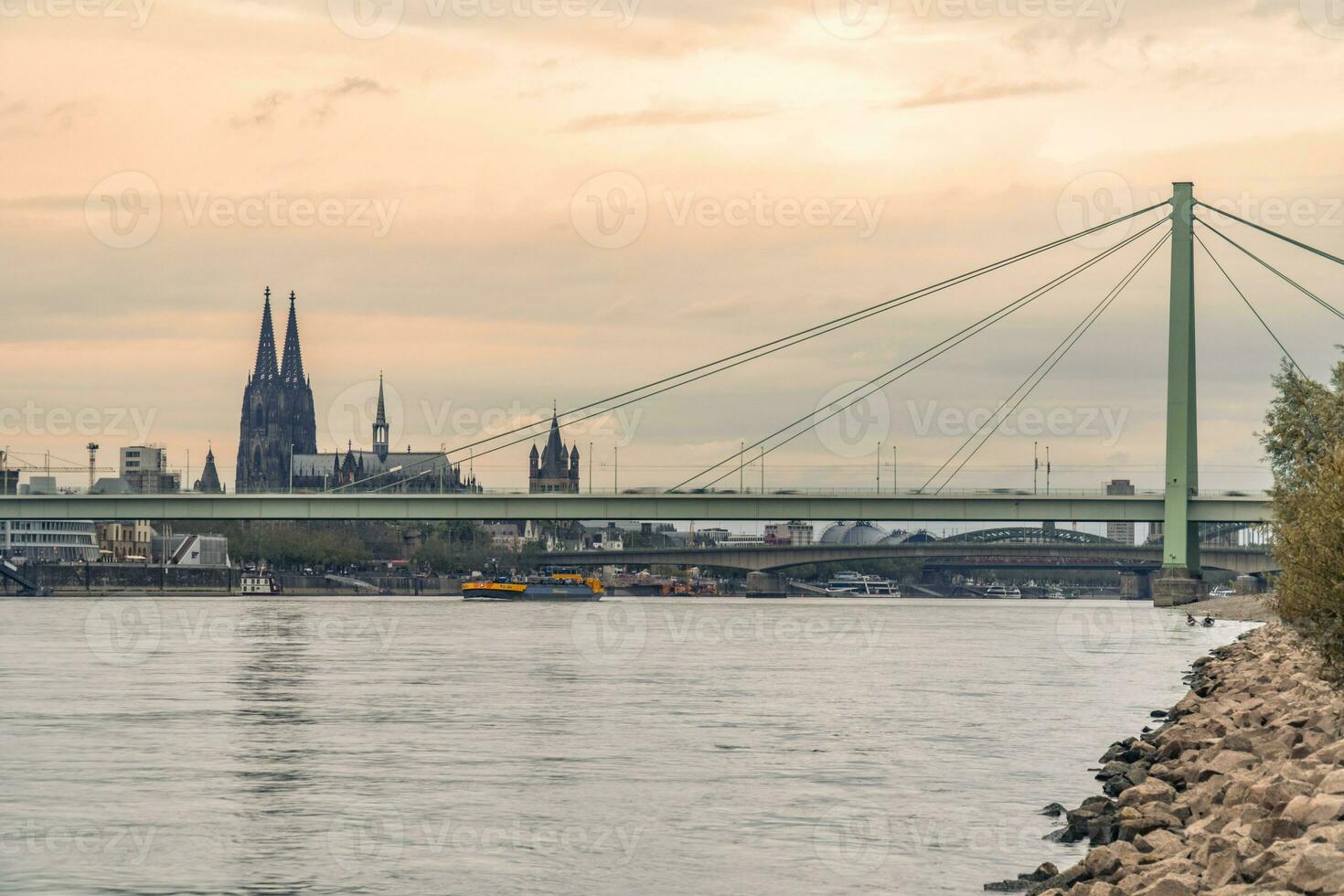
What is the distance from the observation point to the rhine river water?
18.8 m

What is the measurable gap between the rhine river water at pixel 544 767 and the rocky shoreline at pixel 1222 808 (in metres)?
0.85

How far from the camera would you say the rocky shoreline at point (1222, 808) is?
1456 cm

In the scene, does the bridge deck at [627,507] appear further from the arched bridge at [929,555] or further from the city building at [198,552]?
the city building at [198,552]

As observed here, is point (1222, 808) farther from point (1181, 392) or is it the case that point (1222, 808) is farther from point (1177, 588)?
point (1177, 588)

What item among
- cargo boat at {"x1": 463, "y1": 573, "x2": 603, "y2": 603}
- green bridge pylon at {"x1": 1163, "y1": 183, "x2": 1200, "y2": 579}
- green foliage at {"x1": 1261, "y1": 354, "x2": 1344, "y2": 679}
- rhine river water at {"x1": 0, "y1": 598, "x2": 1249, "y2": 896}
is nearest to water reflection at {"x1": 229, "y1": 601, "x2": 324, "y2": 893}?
rhine river water at {"x1": 0, "y1": 598, "x2": 1249, "y2": 896}

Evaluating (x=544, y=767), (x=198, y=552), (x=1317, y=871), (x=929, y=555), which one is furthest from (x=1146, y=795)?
(x=198, y=552)

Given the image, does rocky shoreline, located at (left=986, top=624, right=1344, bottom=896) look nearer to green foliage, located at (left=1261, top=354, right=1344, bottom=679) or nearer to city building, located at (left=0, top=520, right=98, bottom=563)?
green foliage, located at (left=1261, top=354, right=1344, bottom=679)

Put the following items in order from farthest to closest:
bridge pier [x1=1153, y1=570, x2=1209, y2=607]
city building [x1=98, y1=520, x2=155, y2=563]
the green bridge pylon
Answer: city building [x1=98, y1=520, x2=155, y2=563] < bridge pier [x1=1153, y1=570, x2=1209, y2=607] < the green bridge pylon

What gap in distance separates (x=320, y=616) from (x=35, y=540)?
89308 mm

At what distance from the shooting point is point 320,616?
98.1 metres

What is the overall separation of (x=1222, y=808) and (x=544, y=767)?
1141cm

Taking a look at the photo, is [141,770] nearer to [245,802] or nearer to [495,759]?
[245,802]

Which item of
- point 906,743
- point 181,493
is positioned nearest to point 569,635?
point 181,493

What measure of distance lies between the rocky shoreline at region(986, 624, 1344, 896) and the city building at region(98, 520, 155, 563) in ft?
557
